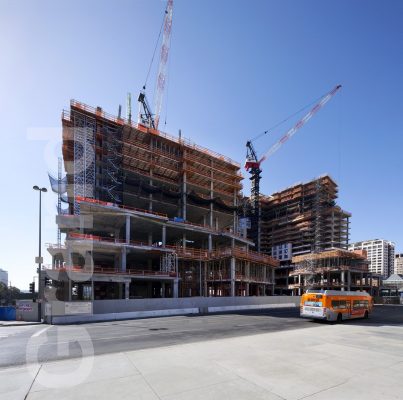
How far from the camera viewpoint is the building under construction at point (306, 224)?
398 feet

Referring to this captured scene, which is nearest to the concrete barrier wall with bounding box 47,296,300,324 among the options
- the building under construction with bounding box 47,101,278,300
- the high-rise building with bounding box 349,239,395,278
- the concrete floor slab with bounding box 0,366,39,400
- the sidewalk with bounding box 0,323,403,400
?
the building under construction with bounding box 47,101,278,300

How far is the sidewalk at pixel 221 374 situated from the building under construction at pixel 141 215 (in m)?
32.4

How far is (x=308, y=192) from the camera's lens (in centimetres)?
12925

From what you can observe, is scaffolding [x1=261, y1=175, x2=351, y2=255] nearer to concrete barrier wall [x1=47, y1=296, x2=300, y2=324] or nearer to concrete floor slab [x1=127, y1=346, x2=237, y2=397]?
concrete barrier wall [x1=47, y1=296, x2=300, y2=324]

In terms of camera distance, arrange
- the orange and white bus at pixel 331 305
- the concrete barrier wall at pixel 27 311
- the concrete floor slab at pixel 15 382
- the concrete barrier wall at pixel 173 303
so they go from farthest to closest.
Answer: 1. the concrete barrier wall at pixel 173 303
2. the concrete barrier wall at pixel 27 311
3. the orange and white bus at pixel 331 305
4. the concrete floor slab at pixel 15 382

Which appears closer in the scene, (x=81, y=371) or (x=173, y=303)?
(x=81, y=371)

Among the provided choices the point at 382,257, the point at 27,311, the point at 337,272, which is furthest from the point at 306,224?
the point at 27,311

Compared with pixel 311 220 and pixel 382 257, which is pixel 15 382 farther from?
pixel 382 257

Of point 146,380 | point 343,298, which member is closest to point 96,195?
point 343,298

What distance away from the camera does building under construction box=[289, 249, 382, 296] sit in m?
88.5

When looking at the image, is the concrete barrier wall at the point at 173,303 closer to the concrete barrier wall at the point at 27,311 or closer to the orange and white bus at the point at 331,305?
the concrete barrier wall at the point at 27,311

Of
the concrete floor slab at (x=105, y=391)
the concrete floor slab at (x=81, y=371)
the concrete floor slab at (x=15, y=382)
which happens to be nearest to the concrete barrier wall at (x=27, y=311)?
the concrete floor slab at (x=81, y=371)

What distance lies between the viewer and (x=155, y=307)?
3306 cm

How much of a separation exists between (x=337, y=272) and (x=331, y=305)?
75231 mm
